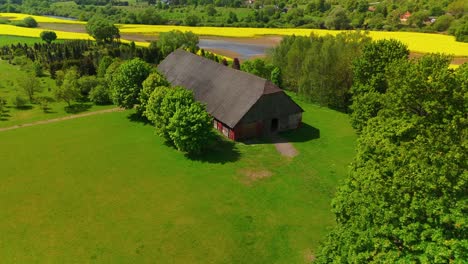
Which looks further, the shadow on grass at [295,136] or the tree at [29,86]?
the tree at [29,86]

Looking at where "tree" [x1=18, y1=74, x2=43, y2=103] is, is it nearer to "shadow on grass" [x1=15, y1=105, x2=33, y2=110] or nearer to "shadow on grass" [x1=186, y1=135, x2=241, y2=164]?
"shadow on grass" [x1=15, y1=105, x2=33, y2=110]

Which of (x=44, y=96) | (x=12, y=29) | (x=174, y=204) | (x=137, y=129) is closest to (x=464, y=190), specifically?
(x=174, y=204)

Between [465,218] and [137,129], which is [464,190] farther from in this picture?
[137,129]

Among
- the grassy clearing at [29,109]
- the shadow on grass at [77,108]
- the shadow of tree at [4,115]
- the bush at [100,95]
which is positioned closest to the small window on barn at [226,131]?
the grassy clearing at [29,109]

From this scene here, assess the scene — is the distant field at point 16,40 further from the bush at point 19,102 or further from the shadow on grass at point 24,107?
the shadow on grass at point 24,107

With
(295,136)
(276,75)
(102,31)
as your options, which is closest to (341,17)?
(276,75)

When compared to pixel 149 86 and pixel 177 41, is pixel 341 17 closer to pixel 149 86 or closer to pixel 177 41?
pixel 177 41

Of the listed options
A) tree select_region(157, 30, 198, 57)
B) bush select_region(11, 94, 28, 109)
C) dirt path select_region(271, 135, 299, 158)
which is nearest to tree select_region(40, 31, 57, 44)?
tree select_region(157, 30, 198, 57)
